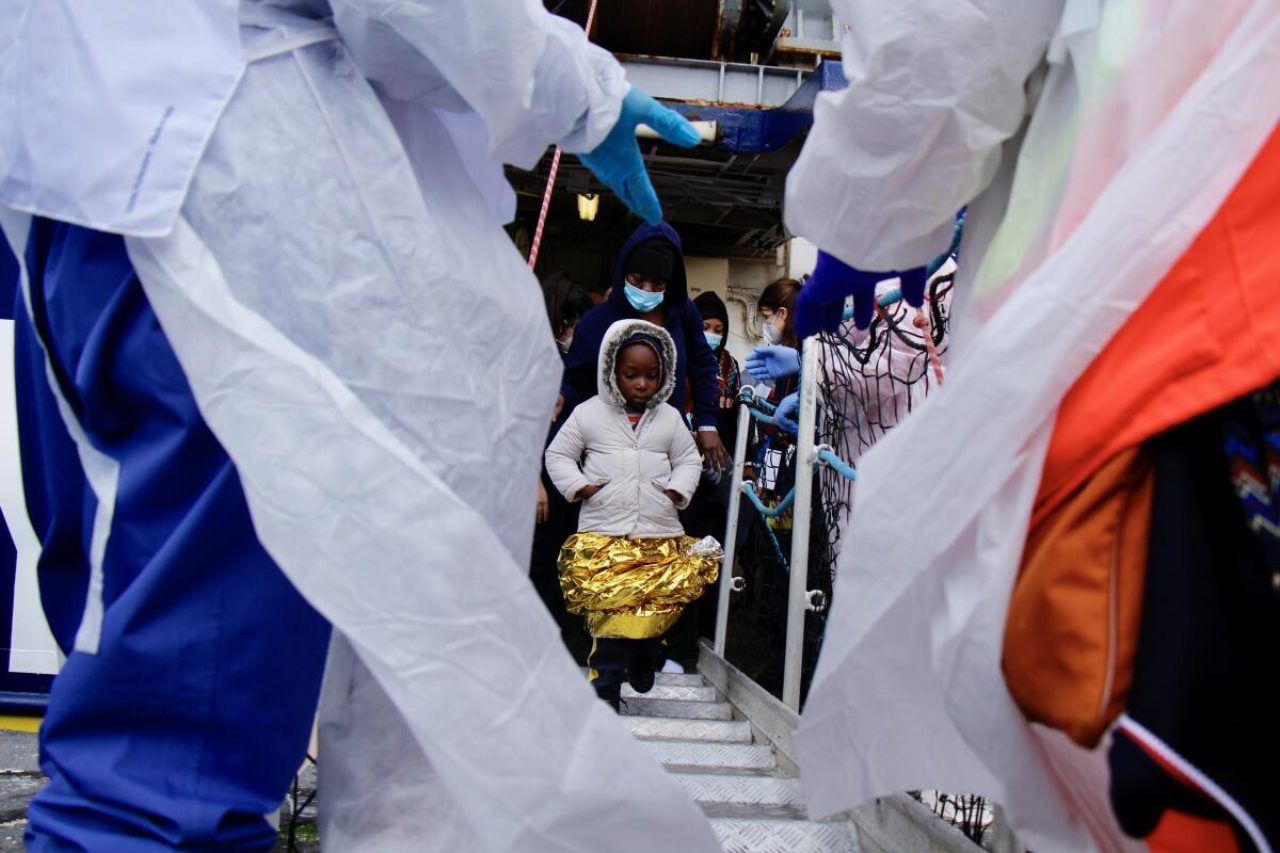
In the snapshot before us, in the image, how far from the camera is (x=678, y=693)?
3279 millimetres

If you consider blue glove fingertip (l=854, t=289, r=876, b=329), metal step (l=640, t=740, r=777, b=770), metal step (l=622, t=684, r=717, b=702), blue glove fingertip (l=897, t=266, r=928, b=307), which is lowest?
metal step (l=622, t=684, r=717, b=702)

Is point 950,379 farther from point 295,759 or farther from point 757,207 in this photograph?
point 757,207

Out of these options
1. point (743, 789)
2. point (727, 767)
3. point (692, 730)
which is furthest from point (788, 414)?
point (743, 789)

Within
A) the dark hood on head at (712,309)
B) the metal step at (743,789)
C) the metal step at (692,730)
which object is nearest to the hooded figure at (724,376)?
the dark hood on head at (712,309)

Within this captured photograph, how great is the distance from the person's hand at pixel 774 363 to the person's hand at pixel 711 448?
1.60 feet

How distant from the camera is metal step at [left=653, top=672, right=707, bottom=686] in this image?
345cm

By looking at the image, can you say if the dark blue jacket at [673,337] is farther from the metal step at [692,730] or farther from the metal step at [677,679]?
the metal step at [692,730]

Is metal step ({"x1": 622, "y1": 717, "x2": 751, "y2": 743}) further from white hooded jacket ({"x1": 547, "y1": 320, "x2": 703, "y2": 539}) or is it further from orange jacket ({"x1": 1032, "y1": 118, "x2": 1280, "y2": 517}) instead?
orange jacket ({"x1": 1032, "y1": 118, "x2": 1280, "y2": 517})

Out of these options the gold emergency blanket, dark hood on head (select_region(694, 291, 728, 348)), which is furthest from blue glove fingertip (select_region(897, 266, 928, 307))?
dark hood on head (select_region(694, 291, 728, 348))

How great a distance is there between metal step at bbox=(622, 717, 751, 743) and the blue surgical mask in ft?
4.83

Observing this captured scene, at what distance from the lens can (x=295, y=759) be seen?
1174 millimetres

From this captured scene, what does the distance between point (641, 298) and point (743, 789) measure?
1.93m

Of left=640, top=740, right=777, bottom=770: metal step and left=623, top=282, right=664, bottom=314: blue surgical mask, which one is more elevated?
left=623, top=282, right=664, bottom=314: blue surgical mask

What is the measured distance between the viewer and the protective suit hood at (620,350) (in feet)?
10.5
